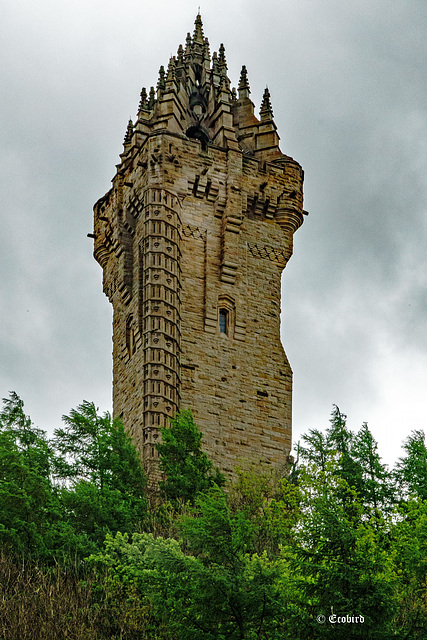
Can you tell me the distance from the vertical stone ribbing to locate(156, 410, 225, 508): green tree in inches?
89.6

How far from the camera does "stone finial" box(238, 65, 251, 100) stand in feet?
183

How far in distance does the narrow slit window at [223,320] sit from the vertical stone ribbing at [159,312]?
1.77 meters

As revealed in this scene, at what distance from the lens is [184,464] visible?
137 ft

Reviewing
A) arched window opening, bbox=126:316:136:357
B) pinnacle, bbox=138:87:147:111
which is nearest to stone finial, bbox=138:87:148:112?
pinnacle, bbox=138:87:147:111

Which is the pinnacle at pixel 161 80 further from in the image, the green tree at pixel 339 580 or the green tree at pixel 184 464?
the green tree at pixel 339 580

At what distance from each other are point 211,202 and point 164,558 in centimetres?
2604

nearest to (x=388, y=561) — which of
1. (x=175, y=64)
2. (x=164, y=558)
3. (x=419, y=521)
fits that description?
(x=164, y=558)

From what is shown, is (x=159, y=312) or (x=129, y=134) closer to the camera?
(x=159, y=312)

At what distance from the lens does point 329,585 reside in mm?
26062

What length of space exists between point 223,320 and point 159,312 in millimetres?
2980

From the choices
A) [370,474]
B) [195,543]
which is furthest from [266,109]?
[195,543]

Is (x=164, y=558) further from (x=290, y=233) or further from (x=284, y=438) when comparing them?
(x=290, y=233)

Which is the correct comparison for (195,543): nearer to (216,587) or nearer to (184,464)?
(216,587)

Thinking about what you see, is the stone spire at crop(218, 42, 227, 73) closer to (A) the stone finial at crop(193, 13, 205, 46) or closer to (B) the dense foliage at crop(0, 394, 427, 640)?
(A) the stone finial at crop(193, 13, 205, 46)
